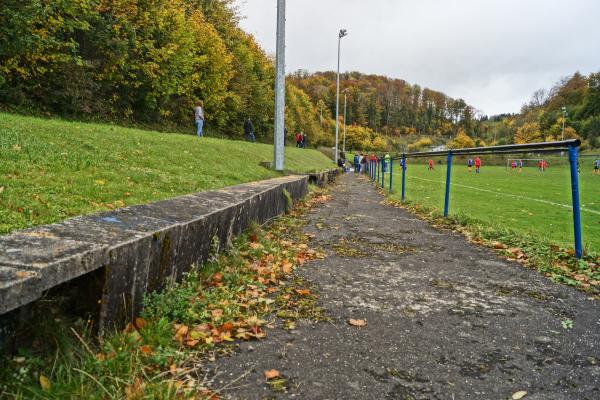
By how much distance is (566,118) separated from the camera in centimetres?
10519

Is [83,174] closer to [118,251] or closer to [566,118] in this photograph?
[118,251]

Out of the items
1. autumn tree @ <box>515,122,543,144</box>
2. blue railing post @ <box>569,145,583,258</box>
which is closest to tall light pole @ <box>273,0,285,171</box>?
blue railing post @ <box>569,145,583,258</box>

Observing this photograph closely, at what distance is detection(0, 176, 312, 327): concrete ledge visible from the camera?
1.77m

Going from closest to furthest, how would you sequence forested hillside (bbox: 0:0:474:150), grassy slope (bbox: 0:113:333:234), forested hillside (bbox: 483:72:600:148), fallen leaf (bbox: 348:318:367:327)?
fallen leaf (bbox: 348:318:367:327)
grassy slope (bbox: 0:113:333:234)
forested hillside (bbox: 0:0:474:150)
forested hillside (bbox: 483:72:600:148)

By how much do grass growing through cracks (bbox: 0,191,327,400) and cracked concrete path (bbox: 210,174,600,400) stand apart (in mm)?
173

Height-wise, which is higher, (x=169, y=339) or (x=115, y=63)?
(x=115, y=63)

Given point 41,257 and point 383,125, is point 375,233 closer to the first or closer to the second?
point 41,257

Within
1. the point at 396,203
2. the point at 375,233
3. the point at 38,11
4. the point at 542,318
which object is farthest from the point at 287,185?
the point at 38,11

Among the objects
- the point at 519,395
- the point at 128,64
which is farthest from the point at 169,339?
the point at 128,64

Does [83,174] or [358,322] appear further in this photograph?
[83,174]

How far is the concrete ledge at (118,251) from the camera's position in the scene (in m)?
1.77

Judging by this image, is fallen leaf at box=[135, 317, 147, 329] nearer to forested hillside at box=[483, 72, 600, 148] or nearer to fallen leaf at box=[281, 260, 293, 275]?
fallen leaf at box=[281, 260, 293, 275]

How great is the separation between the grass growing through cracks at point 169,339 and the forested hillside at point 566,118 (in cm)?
8021

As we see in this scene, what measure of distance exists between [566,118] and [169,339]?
12307 centimetres
